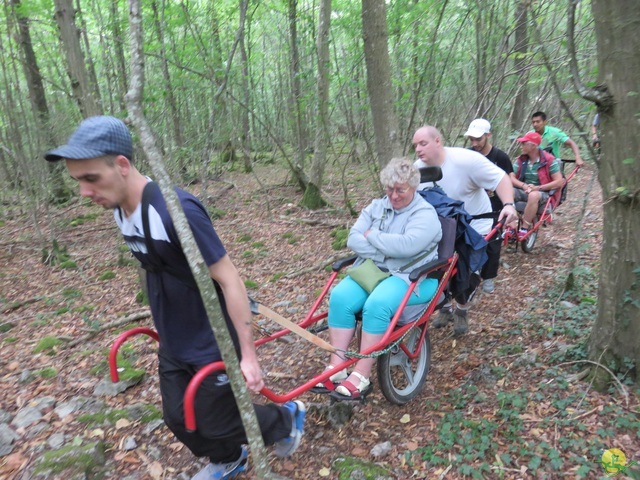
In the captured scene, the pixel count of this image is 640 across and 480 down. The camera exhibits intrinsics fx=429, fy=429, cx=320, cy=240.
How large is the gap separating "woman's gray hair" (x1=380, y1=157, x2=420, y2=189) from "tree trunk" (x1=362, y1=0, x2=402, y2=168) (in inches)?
98.8

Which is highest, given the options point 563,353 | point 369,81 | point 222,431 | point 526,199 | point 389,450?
point 369,81

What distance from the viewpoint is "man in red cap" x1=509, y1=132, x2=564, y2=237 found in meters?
6.11

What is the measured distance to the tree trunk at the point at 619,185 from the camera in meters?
2.50

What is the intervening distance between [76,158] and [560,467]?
3004 mm

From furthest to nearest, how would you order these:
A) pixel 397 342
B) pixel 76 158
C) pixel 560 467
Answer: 1. pixel 397 342
2. pixel 560 467
3. pixel 76 158

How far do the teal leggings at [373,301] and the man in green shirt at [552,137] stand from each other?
454 cm

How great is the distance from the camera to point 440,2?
6809 mm

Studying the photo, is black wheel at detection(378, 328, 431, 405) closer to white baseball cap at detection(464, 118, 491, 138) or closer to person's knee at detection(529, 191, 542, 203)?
white baseball cap at detection(464, 118, 491, 138)

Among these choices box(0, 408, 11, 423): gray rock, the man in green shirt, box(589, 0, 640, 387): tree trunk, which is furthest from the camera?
the man in green shirt

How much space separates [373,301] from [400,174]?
0.95 metres

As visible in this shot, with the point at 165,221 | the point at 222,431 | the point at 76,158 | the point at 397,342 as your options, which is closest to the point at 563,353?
the point at 397,342

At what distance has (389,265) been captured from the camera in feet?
10.7

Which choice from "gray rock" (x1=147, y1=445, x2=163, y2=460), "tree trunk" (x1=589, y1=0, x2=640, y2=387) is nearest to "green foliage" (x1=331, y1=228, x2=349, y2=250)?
"tree trunk" (x1=589, y1=0, x2=640, y2=387)

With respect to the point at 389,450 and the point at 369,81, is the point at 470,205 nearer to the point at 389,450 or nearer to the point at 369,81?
the point at 369,81
